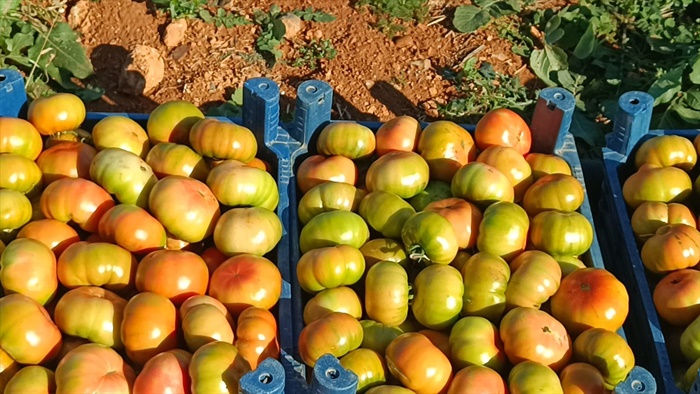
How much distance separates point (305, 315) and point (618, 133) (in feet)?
6.03

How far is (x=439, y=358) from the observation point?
312 centimetres

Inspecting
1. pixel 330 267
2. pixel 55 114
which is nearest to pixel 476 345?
pixel 330 267

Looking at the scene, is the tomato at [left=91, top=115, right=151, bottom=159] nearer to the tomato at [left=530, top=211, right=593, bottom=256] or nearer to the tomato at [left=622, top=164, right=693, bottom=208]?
the tomato at [left=530, top=211, right=593, bottom=256]

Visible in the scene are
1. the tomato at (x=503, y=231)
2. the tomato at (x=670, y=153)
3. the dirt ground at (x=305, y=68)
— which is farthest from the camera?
the dirt ground at (x=305, y=68)

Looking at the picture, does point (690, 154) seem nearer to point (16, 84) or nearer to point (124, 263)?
point (124, 263)

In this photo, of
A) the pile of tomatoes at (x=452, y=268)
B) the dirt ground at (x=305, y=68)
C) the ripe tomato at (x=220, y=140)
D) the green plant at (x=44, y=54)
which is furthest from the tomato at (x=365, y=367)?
the green plant at (x=44, y=54)

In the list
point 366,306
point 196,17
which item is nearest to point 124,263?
point 366,306

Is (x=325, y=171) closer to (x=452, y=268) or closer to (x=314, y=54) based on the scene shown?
(x=452, y=268)

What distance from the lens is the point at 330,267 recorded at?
11.0 ft

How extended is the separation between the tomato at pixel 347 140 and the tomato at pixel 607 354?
1.33 metres

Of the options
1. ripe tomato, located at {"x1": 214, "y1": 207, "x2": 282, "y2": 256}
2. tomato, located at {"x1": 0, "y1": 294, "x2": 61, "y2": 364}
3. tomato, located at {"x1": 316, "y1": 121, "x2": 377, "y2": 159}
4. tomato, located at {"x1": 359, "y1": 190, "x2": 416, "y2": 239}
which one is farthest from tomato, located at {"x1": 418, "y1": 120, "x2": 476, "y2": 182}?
tomato, located at {"x1": 0, "y1": 294, "x2": 61, "y2": 364}

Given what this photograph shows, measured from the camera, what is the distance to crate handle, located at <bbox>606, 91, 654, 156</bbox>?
13.5 ft

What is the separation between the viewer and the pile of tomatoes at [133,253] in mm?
2992

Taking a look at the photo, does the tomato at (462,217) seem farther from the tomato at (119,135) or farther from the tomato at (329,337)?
the tomato at (119,135)
